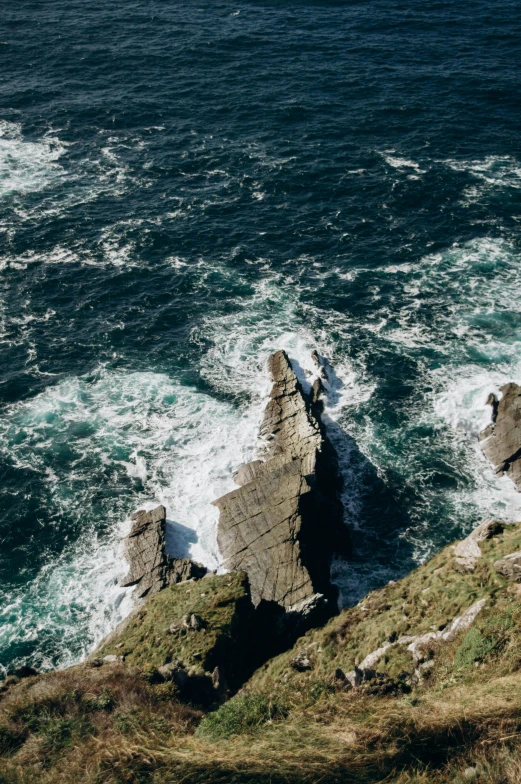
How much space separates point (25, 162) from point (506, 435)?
95.3 meters

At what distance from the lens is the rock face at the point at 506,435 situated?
202ft

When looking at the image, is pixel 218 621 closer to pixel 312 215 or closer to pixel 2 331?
pixel 2 331

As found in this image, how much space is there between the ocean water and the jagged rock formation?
1631 mm

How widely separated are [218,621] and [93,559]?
17914 millimetres

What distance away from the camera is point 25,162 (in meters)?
112

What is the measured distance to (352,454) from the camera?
213 ft

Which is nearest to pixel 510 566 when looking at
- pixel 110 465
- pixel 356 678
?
pixel 356 678

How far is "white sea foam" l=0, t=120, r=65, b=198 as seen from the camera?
351 ft

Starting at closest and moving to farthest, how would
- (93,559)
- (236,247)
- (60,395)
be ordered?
1. (93,559)
2. (60,395)
3. (236,247)

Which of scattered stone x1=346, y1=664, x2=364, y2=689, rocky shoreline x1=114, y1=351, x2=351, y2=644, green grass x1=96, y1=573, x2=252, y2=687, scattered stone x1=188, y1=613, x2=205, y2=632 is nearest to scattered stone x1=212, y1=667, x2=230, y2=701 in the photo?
green grass x1=96, y1=573, x2=252, y2=687

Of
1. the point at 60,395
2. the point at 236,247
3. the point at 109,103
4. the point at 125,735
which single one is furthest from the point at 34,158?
the point at 125,735

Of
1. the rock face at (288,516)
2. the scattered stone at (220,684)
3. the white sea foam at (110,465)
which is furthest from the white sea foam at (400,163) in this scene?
the scattered stone at (220,684)

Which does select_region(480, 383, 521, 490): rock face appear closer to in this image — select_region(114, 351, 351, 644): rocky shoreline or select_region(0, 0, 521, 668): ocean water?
select_region(0, 0, 521, 668): ocean water

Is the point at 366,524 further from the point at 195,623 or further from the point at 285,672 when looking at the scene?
the point at 285,672
